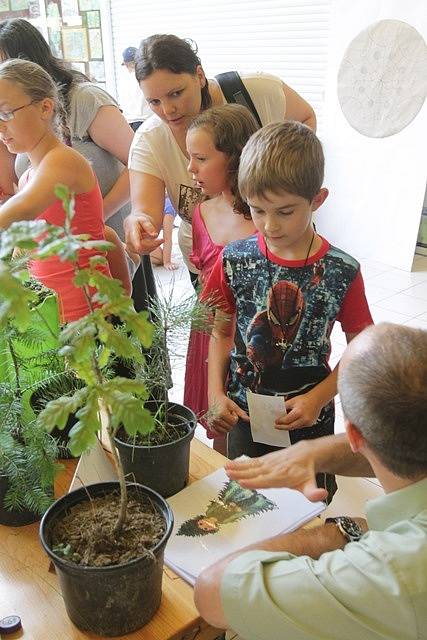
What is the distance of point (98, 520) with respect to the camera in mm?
934

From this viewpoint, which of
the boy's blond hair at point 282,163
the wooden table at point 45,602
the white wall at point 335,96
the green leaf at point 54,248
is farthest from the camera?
the white wall at point 335,96

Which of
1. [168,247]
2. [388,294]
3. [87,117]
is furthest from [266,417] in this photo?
[168,247]

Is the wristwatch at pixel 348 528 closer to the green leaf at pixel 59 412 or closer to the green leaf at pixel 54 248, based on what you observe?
the green leaf at pixel 59 412

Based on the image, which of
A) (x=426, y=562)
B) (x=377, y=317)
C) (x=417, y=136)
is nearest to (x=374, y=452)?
(x=426, y=562)

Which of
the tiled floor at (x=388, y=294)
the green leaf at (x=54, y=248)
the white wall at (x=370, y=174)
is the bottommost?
the tiled floor at (x=388, y=294)

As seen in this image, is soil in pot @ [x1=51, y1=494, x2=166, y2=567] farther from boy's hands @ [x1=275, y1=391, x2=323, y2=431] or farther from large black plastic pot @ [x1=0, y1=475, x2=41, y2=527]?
boy's hands @ [x1=275, y1=391, x2=323, y2=431]

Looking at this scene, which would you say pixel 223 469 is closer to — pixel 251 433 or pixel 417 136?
pixel 251 433

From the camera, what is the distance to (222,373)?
160 centimetres

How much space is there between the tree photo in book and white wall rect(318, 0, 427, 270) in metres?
3.84

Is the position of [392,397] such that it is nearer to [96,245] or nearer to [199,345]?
[96,245]

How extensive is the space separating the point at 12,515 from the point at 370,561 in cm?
64

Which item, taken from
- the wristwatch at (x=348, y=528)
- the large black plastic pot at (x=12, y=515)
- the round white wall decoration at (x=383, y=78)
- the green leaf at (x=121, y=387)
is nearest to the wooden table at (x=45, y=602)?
the large black plastic pot at (x=12, y=515)

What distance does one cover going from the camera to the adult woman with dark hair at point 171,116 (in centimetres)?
167

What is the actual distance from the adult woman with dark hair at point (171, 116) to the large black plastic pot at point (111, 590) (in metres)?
0.96
